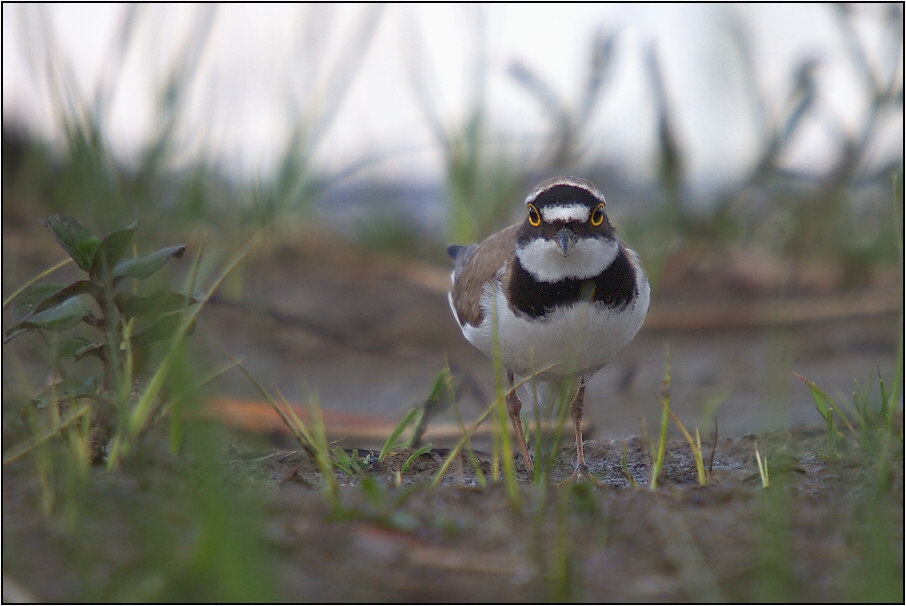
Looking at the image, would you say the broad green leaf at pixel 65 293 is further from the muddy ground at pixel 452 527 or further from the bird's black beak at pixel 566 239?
the bird's black beak at pixel 566 239

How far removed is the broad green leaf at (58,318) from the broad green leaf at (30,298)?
0.07 m

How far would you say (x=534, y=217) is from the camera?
3357 millimetres

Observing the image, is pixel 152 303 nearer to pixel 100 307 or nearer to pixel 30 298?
pixel 100 307

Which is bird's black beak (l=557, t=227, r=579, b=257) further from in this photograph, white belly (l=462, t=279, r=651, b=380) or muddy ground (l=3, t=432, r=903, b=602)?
muddy ground (l=3, t=432, r=903, b=602)

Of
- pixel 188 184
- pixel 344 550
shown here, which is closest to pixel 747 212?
pixel 188 184

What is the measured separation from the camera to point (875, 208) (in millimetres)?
7293

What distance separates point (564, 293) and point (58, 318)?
1784 mm

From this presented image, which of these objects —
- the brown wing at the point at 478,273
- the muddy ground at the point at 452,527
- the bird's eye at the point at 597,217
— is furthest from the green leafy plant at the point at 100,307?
the bird's eye at the point at 597,217

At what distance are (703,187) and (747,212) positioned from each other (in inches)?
17.5

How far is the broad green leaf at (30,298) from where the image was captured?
2.49 metres

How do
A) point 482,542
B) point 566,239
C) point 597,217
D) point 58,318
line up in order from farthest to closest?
point 597,217, point 566,239, point 58,318, point 482,542

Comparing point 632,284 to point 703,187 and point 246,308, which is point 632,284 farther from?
point 703,187

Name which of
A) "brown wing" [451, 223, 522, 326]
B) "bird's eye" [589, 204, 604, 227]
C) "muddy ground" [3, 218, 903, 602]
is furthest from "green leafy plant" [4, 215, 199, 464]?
"bird's eye" [589, 204, 604, 227]

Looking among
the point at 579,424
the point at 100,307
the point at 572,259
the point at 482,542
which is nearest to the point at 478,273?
the point at 572,259
